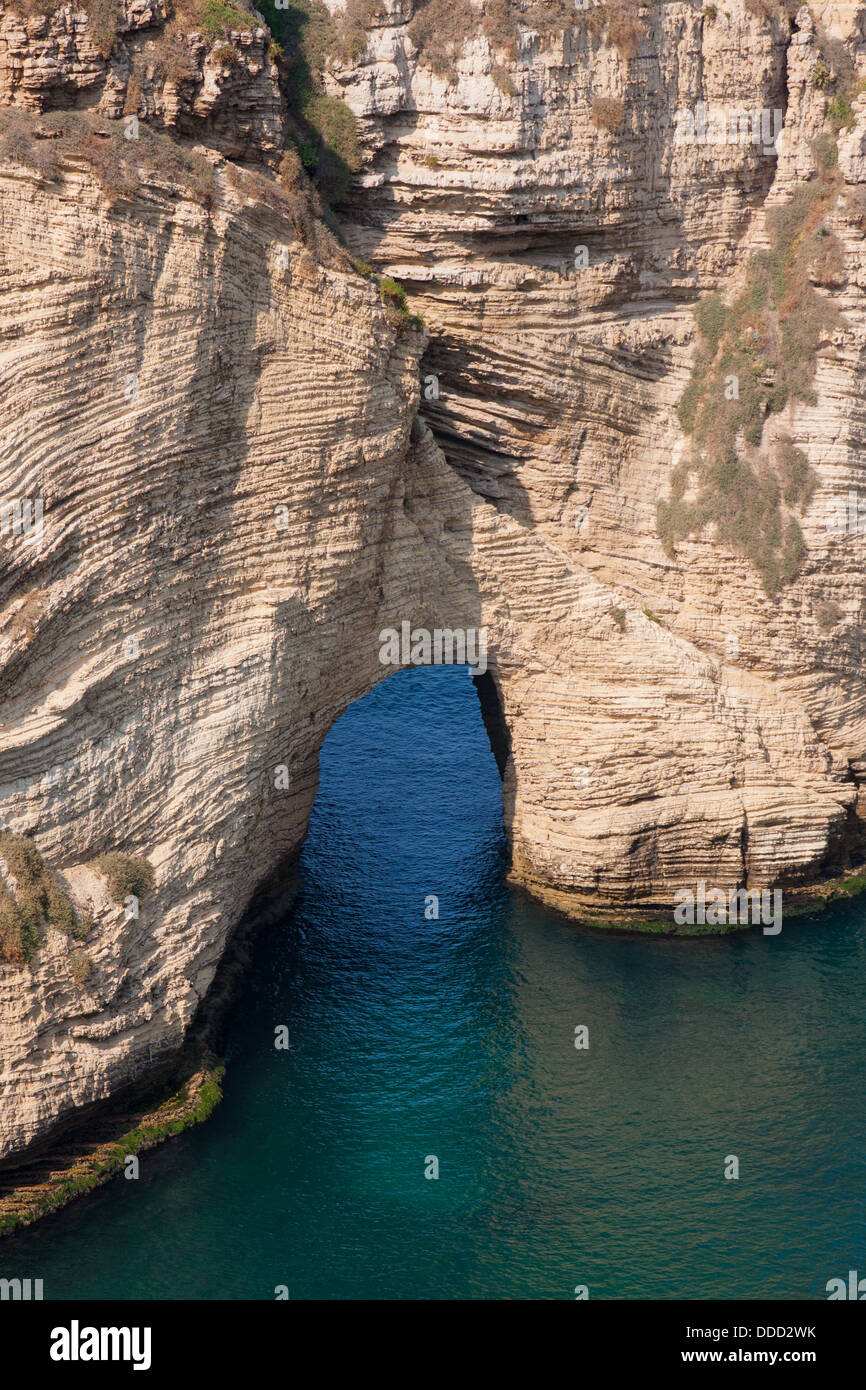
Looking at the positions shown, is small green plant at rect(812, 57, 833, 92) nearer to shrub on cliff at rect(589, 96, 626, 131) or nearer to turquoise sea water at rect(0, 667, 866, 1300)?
shrub on cliff at rect(589, 96, 626, 131)

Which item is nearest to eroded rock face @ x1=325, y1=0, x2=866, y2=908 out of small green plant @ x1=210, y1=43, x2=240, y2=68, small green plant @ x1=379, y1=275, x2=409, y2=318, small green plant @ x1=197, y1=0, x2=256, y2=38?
small green plant @ x1=379, y1=275, x2=409, y2=318

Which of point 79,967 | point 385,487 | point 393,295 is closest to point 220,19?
point 393,295

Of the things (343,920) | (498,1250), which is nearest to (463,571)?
(343,920)

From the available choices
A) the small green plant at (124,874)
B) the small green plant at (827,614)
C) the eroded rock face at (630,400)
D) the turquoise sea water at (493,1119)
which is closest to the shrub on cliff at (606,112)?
the eroded rock face at (630,400)

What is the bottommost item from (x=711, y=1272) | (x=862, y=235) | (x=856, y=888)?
(x=711, y=1272)

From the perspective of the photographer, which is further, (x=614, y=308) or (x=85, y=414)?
(x=614, y=308)

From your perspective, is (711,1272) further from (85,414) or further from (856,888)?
(85,414)
